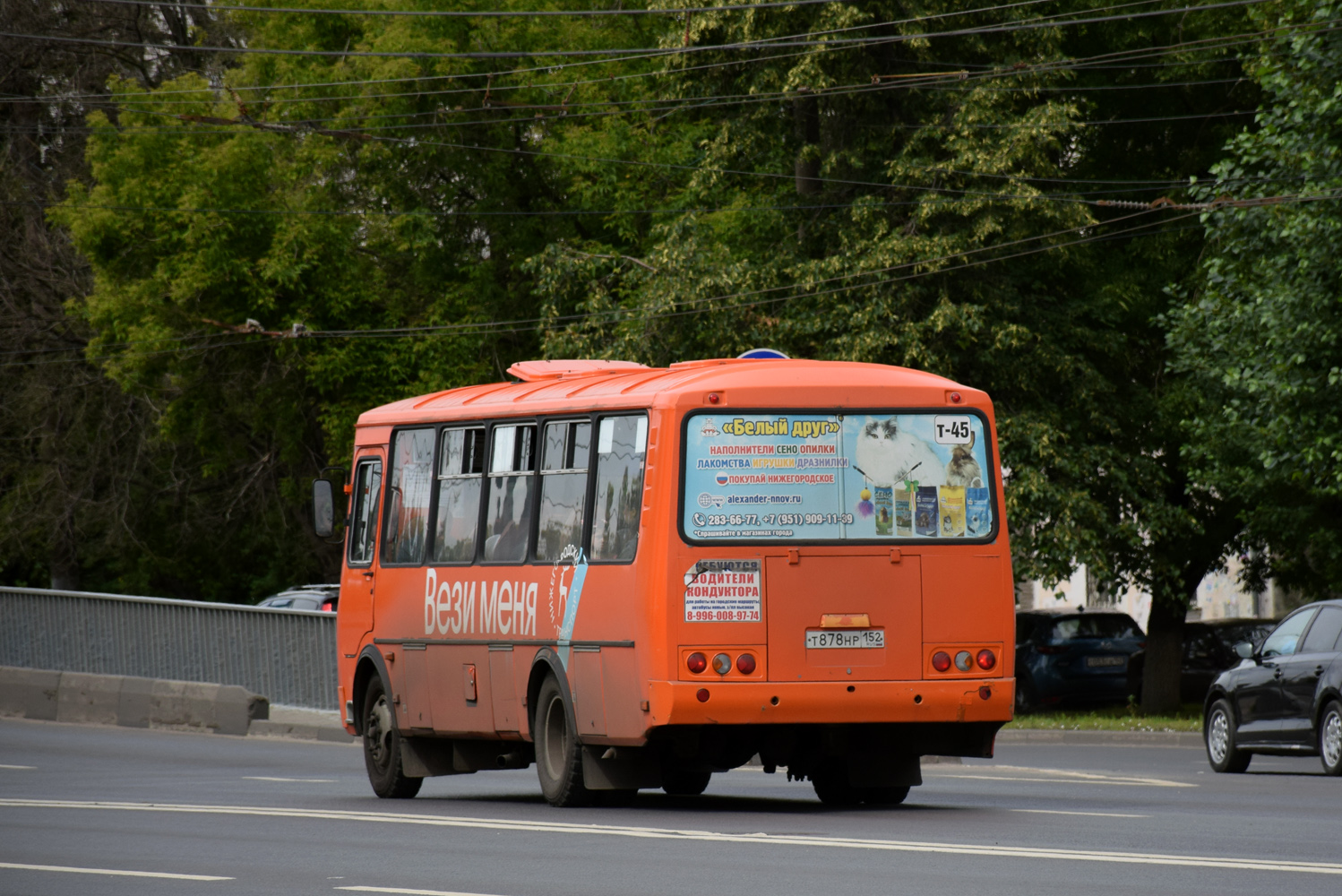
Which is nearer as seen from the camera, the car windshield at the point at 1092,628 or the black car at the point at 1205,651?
the car windshield at the point at 1092,628

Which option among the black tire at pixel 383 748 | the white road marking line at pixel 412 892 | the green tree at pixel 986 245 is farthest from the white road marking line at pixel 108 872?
the green tree at pixel 986 245

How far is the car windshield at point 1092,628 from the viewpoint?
110ft

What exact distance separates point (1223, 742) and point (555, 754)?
879cm

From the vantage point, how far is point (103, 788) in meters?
16.9

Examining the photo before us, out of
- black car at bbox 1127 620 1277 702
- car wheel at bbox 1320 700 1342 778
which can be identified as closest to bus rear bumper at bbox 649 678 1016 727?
car wheel at bbox 1320 700 1342 778

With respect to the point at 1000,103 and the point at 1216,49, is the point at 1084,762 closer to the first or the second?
the point at 1000,103

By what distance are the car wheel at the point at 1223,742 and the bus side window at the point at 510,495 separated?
8471mm

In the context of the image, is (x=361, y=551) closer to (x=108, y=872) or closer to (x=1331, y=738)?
(x=108, y=872)

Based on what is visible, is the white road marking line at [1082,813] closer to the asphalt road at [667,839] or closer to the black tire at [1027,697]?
the asphalt road at [667,839]

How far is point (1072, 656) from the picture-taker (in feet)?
110

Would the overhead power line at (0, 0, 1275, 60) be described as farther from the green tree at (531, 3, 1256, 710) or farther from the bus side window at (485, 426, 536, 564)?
the bus side window at (485, 426, 536, 564)

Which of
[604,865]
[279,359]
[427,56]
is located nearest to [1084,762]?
[604,865]

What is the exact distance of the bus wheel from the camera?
13.8 m

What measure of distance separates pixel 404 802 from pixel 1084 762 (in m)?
9.55
